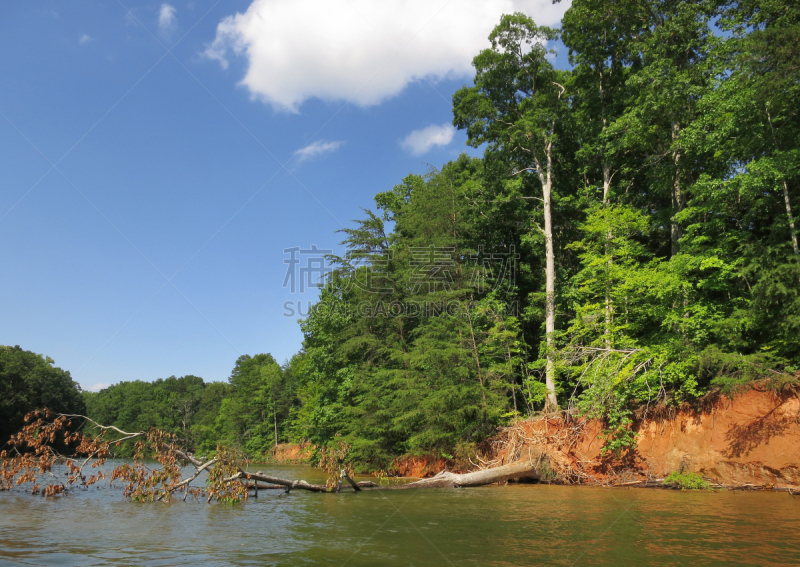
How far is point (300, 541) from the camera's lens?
839cm

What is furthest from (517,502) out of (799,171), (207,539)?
(799,171)

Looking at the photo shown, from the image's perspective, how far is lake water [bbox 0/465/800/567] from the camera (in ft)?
23.1

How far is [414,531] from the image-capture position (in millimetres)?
9164

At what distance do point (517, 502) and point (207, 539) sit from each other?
833cm

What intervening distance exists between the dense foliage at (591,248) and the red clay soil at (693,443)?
0.74 m

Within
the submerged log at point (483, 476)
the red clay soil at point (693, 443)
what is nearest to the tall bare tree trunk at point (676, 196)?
the red clay soil at point (693, 443)

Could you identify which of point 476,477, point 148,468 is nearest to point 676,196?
point 476,477

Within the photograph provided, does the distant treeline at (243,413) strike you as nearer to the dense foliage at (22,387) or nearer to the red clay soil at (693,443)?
the dense foliage at (22,387)

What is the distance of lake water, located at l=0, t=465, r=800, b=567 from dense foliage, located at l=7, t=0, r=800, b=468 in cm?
417

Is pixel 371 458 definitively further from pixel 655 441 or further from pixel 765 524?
pixel 765 524

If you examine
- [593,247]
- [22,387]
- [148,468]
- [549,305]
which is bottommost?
[148,468]

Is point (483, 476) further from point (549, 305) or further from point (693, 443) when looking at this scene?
point (549, 305)

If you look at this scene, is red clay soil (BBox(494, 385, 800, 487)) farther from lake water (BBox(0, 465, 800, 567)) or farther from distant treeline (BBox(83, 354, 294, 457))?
distant treeline (BBox(83, 354, 294, 457))

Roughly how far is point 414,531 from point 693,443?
11.5 metres
